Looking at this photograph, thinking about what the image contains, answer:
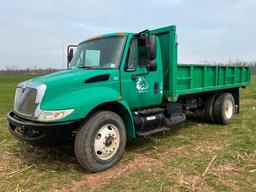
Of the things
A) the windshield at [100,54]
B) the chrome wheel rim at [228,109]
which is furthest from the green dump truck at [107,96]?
the chrome wheel rim at [228,109]

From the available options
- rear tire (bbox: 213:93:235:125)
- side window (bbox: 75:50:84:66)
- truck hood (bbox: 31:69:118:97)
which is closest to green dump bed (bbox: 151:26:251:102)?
rear tire (bbox: 213:93:235:125)

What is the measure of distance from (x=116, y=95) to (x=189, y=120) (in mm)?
4752

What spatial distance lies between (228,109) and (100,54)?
16.8 ft

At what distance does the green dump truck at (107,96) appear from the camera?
4.37 meters

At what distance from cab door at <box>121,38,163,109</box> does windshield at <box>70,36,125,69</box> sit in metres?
0.23

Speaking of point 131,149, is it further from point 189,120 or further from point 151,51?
point 189,120

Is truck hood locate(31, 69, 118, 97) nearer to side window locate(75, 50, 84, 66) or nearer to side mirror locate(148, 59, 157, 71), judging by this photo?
side window locate(75, 50, 84, 66)

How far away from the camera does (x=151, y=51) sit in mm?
5262

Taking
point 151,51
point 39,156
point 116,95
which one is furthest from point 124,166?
point 151,51

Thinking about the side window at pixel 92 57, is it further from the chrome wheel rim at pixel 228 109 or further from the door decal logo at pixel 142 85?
the chrome wheel rim at pixel 228 109

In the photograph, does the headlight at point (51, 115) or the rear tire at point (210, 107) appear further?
the rear tire at point (210, 107)

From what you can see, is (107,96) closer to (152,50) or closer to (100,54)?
(100,54)

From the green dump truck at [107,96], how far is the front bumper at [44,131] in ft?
0.05

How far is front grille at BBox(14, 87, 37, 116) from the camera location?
4460mm
